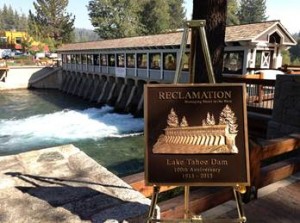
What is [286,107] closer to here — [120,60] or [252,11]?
[120,60]

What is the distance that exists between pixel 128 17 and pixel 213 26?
5804 centimetres

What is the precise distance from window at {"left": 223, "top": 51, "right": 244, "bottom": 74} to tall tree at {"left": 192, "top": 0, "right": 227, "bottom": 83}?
12814mm

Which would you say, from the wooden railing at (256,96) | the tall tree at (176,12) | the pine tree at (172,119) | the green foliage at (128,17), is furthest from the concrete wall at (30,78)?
the tall tree at (176,12)

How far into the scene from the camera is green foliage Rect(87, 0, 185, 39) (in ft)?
193

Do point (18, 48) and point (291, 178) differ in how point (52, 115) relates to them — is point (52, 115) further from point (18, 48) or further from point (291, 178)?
point (18, 48)

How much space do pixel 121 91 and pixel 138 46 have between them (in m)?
5.58

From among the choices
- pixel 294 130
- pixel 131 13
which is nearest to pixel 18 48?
pixel 131 13

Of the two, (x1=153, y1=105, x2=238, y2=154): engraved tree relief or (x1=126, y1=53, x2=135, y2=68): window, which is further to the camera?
(x1=126, y1=53, x2=135, y2=68): window

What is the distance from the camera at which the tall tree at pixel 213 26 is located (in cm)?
443

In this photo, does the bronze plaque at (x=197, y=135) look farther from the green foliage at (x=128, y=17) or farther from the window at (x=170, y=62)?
the green foliage at (x=128, y=17)

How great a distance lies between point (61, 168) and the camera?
397 centimetres

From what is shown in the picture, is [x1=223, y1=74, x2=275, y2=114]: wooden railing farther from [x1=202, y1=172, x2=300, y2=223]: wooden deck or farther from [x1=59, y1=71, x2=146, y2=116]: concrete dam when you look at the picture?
[x1=59, y1=71, x2=146, y2=116]: concrete dam

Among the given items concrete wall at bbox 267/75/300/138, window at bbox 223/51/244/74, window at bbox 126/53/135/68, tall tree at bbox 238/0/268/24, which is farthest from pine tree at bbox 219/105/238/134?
tall tree at bbox 238/0/268/24

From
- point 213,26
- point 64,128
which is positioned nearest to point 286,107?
point 213,26
